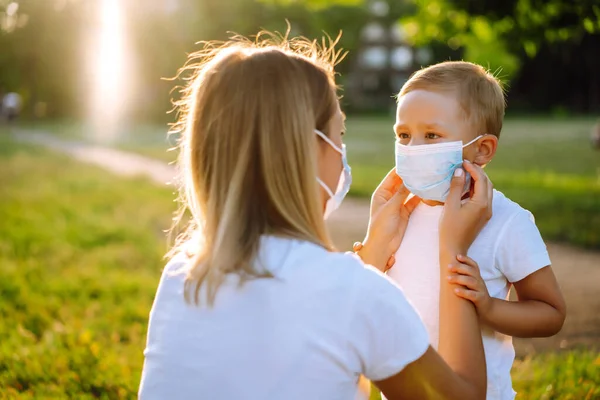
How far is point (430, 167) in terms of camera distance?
8.14 ft

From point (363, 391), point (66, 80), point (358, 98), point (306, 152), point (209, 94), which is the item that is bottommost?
point (358, 98)

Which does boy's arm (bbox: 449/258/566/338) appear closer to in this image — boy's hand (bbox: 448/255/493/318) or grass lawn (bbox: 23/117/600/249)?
boy's hand (bbox: 448/255/493/318)

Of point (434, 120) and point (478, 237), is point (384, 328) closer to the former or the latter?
point (478, 237)

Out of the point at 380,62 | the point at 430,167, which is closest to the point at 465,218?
the point at 430,167

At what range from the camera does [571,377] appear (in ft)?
12.6

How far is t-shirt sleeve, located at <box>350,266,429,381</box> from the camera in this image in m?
1.65

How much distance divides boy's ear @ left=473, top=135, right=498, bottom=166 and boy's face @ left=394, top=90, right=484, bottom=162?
0.02 meters

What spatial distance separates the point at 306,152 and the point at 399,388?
0.59 metres

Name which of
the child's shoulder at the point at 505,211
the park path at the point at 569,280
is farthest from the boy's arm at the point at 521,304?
the park path at the point at 569,280

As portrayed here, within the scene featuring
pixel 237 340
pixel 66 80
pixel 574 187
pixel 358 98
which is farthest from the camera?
pixel 358 98

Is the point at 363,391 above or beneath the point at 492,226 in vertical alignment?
beneath

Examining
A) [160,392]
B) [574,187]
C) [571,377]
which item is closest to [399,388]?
[160,392]

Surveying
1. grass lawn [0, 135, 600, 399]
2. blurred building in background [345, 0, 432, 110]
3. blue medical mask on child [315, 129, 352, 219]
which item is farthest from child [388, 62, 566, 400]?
blurred building in background [345, 0, 432, 110]

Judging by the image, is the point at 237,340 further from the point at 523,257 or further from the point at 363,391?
the point at 523,257
